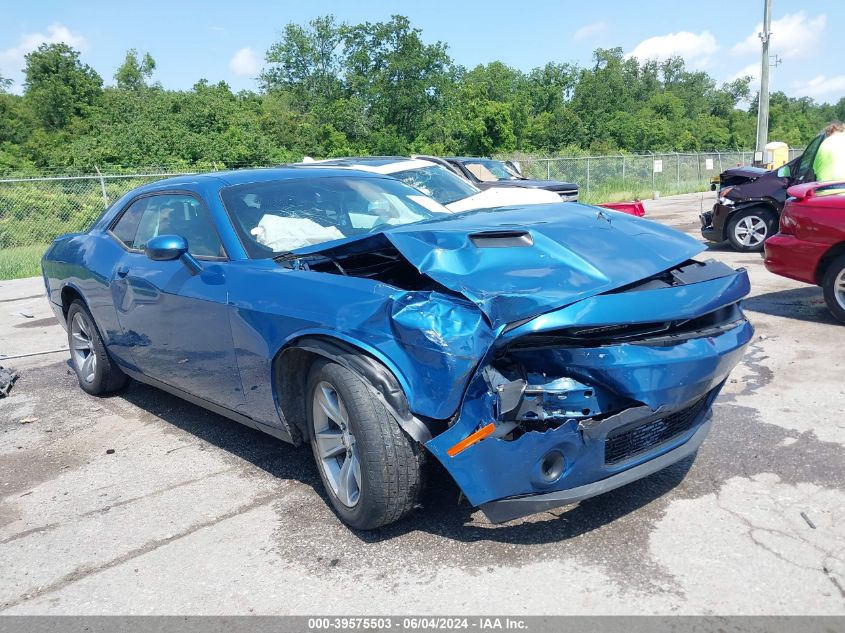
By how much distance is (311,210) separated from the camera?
4.40 meters

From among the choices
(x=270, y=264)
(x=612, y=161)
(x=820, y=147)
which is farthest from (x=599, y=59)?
(x=270, y=264)

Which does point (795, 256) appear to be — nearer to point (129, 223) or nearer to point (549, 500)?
point (549, 500)

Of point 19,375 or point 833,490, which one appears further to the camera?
point 19,375

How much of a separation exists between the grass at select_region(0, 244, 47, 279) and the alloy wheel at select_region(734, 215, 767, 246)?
1289 centimetres

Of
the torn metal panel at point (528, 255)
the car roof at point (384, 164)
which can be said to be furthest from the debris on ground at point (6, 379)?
the car roof at point (384, 164)

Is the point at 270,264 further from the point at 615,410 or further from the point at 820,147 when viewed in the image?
the point at 820,147

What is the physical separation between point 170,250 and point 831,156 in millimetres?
7594

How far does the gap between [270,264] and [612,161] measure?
27.6m

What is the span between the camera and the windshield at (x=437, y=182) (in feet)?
33.4

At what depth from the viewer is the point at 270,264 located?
12.6 ft

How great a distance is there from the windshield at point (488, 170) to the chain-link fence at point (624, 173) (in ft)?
32.4

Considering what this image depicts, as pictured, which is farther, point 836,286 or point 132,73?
point 132,73

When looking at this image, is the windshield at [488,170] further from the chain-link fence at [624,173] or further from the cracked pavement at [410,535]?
the cracked pavement at [410,535]

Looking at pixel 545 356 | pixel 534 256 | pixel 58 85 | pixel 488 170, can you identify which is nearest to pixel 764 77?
pixel 488 170
